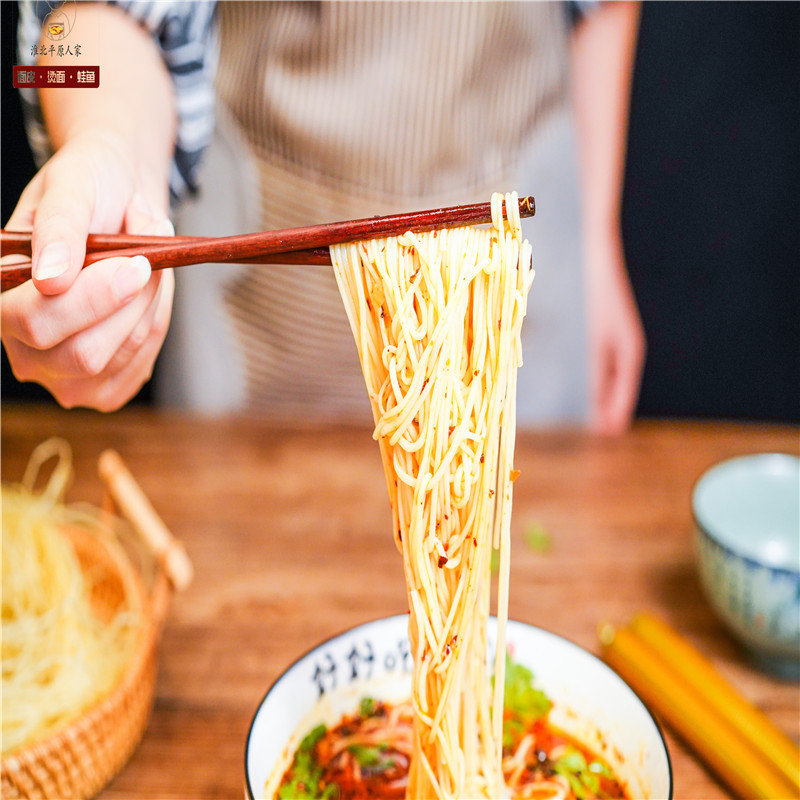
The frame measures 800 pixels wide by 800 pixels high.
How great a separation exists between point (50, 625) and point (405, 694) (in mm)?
608

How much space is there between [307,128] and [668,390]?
1.84 metres

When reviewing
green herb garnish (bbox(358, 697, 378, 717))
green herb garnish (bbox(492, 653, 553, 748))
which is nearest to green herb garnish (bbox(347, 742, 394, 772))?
green herb garnish (bbox(358, 697, 378, 717))

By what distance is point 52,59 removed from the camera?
1147 mm

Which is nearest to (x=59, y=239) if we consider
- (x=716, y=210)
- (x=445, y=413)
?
(x=445, y=413)

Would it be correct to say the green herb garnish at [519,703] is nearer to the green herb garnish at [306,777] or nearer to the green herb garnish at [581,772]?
the green herb garnish at [581,772]

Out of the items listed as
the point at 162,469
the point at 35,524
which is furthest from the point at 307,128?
the point at 35,524

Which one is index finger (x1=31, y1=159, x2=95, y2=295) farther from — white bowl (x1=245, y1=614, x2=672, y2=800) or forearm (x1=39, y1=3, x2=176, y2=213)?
white bowl (x1=245, y1=614, x2=672, y2=800)

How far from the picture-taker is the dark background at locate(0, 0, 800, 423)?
250 cm

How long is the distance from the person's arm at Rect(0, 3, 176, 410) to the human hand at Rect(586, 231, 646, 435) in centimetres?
106

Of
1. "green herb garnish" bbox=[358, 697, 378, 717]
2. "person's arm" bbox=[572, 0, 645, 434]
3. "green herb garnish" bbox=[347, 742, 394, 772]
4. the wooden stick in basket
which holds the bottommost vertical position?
"green herb garnish" bbox=[347, 742, 394, 772]

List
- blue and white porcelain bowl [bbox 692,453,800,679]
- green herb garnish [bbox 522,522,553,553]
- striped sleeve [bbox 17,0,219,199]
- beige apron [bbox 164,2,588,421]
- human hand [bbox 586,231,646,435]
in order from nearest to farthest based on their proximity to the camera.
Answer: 1. blue and white porcelain bowl [bbox 692,453,800,679]
2. striped sleeve [bbox 17,0,219,199]
3. green herb garnish [bbox 522,522,553,553]
4. beige apron [bbox 164,2,588,421]
5. human hand [bbox 586,231,646,435]

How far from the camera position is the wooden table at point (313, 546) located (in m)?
1.08

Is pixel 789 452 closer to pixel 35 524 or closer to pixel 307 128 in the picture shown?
pixel 307 128

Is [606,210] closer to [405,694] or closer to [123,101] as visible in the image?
[123,101]
